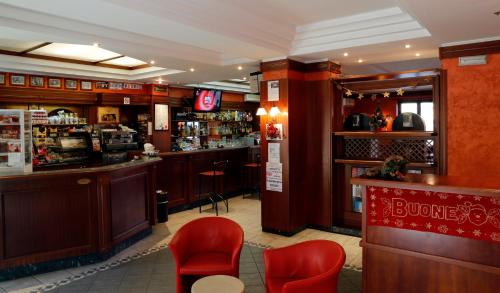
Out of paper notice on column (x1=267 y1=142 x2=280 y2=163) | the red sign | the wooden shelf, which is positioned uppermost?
the wooden shelf

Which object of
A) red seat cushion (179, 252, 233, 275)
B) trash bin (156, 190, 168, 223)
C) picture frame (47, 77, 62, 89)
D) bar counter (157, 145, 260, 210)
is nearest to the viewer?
red seat cushion (179, 252, 233, 275)

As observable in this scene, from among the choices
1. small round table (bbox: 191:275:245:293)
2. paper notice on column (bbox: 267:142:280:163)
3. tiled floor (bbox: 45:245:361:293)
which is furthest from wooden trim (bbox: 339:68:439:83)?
small round table (bbox: 191:275:245:293)

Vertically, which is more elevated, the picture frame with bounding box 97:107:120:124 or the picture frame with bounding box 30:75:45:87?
the picture frame with bounding box 30:75:45:87

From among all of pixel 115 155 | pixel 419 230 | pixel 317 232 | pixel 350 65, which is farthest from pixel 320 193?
pixel 115 155

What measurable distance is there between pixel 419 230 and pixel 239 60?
4031 mm

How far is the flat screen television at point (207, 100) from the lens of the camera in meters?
9.92

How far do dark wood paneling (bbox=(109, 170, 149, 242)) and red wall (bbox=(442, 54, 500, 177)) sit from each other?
4.40 metres

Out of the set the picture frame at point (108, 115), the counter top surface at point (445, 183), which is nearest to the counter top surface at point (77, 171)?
the counter top surface at point (445, 183)

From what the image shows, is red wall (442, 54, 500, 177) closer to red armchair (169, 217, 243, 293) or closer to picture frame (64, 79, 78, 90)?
red armchair (169, 217, 243, 293)

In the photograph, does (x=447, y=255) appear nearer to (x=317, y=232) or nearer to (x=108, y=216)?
(x=317, y=232)

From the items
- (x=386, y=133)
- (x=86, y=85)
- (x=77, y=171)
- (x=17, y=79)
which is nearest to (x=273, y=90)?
(x=386, y=133)

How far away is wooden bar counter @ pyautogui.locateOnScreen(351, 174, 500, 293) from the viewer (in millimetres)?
2830

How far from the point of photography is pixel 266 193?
19.4 feet

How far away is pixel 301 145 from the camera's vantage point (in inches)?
231
